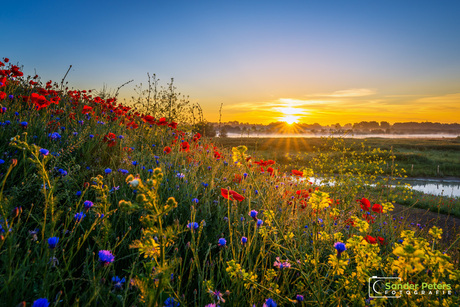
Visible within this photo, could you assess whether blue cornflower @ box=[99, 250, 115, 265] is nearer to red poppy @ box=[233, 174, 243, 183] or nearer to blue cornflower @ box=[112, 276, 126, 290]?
blue cornflower @ box=[112, 276, 126, 290]

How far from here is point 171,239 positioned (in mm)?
1003

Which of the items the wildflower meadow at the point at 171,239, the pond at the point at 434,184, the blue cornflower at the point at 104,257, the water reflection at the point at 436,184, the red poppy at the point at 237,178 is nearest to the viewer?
the wildflower meadow at the point at 171,239

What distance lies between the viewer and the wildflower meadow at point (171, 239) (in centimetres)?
115

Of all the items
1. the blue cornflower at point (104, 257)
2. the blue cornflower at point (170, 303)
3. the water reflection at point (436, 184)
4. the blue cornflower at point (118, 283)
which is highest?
the blue cornflower at point (104, 257)

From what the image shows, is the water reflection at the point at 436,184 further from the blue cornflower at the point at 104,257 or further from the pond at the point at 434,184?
the blue cornflower at the point at 104,257

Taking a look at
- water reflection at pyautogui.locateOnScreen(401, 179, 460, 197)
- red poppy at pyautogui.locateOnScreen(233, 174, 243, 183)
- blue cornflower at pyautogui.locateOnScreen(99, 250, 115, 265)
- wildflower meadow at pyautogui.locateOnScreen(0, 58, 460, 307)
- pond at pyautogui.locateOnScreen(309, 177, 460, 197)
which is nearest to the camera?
wildflower meadow at pyautogui.locateOnScreen(0, 58, 460, 307)

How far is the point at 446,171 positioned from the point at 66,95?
31.1m

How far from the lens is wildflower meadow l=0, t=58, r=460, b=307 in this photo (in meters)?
1.15

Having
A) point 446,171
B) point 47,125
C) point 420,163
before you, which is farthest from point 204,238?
point 420,163

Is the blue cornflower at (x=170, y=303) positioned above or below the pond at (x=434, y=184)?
above

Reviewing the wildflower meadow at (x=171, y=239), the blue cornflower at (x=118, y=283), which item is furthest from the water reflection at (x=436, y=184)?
the blue cornflower at (x=118, y=283)

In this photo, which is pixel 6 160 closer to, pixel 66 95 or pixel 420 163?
pixel 66 95

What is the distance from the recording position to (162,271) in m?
0.81

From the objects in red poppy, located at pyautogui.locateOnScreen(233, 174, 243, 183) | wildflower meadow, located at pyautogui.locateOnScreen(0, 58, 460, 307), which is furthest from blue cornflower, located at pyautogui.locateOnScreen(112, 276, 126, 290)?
red poppy, located at pyautogui.locateOnScreen(233, 174, 243, 183)
